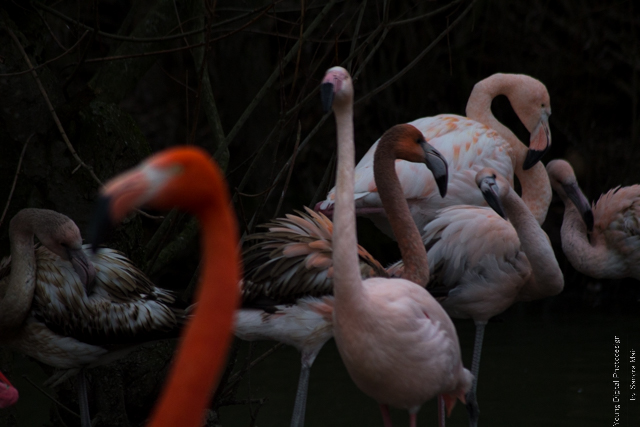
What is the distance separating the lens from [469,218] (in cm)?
442

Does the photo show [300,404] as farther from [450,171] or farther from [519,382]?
[519,382]

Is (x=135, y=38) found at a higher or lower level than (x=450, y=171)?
higher

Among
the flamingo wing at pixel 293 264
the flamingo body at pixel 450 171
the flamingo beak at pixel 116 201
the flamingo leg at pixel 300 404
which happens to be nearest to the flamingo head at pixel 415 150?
the flamingo wing at pixel 293 264

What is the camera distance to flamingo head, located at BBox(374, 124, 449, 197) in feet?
12.0

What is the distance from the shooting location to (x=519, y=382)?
5.30 metres

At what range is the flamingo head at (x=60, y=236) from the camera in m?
3.49

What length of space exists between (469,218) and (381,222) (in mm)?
829

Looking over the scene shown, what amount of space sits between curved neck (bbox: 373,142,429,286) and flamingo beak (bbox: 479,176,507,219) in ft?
2.72

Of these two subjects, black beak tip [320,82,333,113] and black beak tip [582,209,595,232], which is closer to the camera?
black beak tip [320,82,333,113]

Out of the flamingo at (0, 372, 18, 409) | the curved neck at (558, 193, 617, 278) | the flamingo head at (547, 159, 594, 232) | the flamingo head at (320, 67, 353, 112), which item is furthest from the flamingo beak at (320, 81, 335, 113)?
the curved neck at (558, 193, 617, 278)

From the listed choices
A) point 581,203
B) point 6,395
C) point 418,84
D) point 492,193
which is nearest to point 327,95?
point 6,395

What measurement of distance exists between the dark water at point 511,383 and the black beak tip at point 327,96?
5.16ft

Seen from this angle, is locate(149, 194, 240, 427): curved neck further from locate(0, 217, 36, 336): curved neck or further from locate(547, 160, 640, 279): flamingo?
locate(547, 160, 640, 279): flamingo

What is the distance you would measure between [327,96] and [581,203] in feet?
11.8
